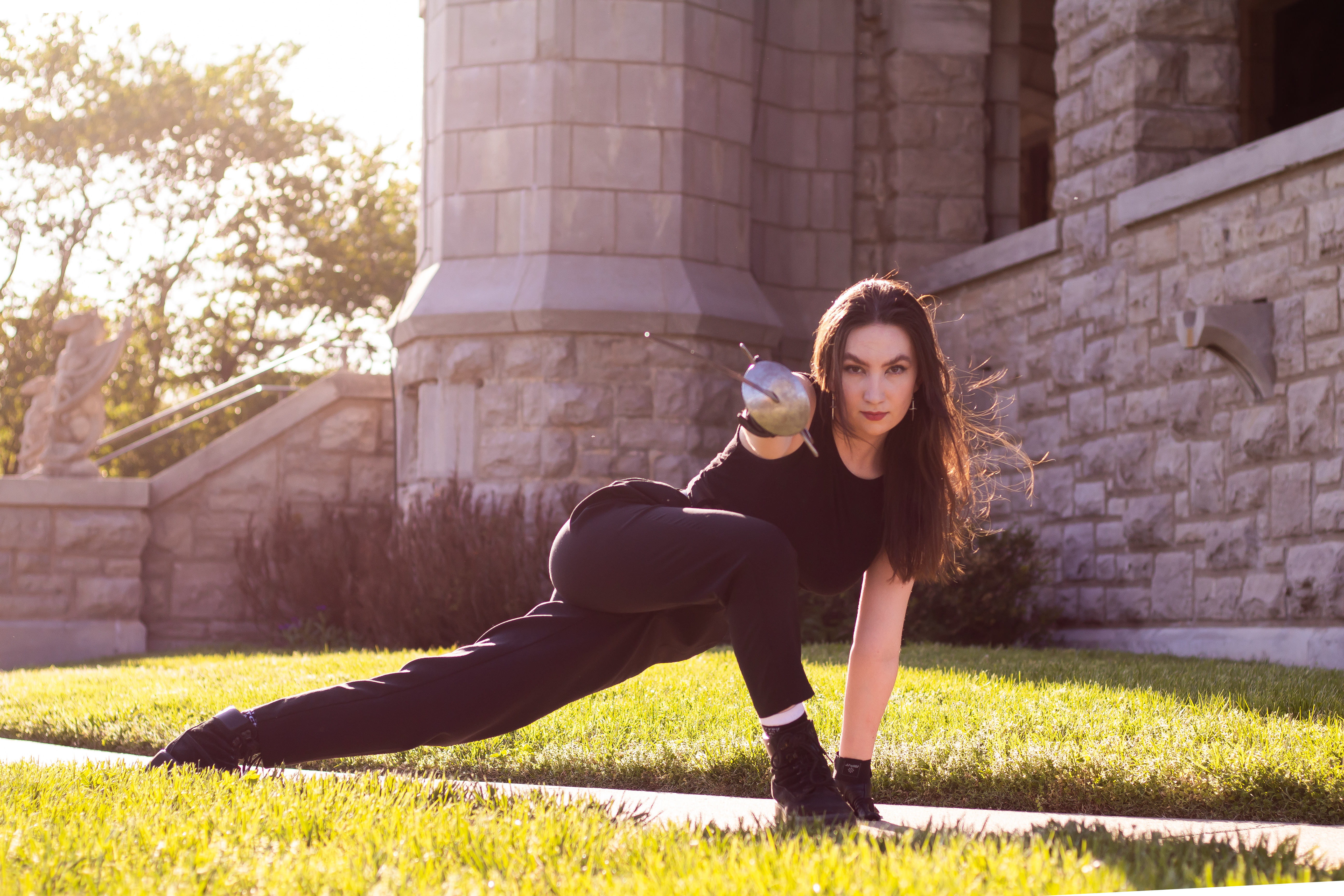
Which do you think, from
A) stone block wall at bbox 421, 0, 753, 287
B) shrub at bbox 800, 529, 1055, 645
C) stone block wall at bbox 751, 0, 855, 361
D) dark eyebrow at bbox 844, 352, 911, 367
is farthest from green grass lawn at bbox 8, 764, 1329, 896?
stone block wall at bbox 751, 0, 855, 361

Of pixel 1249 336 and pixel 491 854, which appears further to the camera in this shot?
pixel 1249 336

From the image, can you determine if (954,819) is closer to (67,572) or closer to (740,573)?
(740,573)

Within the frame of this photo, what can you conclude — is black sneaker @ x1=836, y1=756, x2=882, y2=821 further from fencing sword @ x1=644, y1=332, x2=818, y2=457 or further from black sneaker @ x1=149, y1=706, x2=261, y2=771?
black sneaker @ x1=149, y1=706, x2=261, y2=771

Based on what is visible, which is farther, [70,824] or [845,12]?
[845,12]

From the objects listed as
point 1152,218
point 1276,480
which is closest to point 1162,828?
point 1276,480

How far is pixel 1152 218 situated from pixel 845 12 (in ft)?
13.5

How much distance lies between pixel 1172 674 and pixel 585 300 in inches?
205

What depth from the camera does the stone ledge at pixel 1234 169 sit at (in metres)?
7.05

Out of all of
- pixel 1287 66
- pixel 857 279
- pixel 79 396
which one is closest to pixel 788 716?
pixel 857 279

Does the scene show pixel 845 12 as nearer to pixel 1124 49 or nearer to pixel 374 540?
pixel 1124 49

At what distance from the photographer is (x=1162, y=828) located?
336 centimetres

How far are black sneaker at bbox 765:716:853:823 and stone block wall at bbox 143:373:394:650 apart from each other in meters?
9.20

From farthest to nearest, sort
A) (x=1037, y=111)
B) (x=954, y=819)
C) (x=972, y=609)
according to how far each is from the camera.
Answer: (x=1037, y=111) < (x=972, y=609) < (x=954, y=819)

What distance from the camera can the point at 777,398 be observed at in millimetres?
2857
